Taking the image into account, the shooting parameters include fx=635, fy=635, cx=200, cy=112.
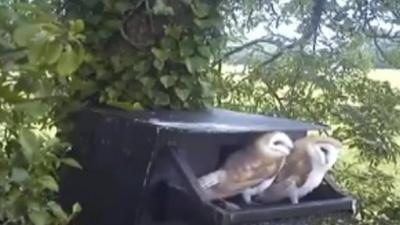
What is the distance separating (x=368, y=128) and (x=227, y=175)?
3.12 ft

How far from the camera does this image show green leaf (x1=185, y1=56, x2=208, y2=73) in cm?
138

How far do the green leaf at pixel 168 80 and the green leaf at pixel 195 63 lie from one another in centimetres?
4

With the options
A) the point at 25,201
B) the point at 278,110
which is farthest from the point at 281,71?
the point at 25,201

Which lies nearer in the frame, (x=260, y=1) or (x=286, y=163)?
(x=286, y=163)

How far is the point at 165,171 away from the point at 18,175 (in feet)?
0.92

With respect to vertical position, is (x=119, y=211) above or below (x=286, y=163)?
below

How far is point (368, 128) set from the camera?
6.50 feet

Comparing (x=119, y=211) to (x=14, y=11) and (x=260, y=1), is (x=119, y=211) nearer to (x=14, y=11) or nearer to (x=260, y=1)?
(x=14, y=11)

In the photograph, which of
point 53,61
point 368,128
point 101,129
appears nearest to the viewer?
point 53,61

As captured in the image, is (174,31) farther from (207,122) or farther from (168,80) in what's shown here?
(207,122)

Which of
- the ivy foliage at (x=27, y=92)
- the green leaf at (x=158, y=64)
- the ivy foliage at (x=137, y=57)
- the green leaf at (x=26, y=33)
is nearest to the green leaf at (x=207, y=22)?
the ivy foliage at (x=137, y=57)

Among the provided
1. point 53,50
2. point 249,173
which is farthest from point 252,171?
point 53,50

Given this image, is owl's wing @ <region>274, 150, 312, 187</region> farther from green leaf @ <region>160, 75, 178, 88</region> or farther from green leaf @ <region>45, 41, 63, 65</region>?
green leaf @ <region>45, 41, 63, 65</region>

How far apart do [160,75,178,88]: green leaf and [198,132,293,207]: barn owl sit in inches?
11.0
